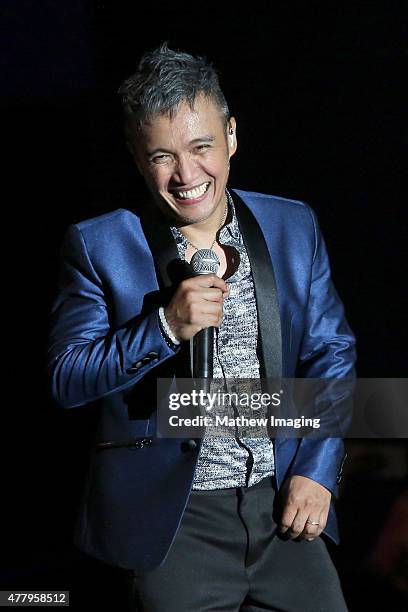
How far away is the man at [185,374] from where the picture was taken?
1995 millimetres

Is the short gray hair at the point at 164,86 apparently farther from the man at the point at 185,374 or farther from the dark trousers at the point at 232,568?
the dark trousers at the point at 232,568

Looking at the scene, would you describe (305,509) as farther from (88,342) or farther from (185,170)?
(185,170)

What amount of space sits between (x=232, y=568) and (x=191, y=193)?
828 mm

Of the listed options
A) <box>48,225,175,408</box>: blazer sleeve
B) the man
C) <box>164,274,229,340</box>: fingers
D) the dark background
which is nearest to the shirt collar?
the man

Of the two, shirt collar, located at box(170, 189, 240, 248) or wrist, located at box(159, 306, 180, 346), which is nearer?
wrist, located at box(159, 306, 180, 346)

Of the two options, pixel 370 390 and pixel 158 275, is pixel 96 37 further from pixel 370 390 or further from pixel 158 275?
pixel 370 390

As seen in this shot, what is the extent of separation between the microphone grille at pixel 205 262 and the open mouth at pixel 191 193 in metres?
0.17

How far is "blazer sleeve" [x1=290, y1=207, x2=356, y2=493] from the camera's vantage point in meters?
2.11

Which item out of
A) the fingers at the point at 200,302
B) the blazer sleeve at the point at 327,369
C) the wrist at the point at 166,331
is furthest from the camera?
the blazer sleeve at the point at 327,369

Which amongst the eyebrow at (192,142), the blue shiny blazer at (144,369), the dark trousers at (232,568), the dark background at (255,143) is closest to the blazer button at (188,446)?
the blue shiny blazer at (144,369)

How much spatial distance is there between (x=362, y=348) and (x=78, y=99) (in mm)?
1237

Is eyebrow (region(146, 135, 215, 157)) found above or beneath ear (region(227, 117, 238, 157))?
beneath

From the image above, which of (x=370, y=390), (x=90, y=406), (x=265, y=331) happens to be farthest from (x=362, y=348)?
(x=265, y=331)

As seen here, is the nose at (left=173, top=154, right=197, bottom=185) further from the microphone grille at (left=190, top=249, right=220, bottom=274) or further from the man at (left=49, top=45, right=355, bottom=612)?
the microphone grille at (left=190, top=249, right=220, bottom=274)
